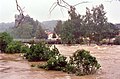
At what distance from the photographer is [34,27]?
95.3m

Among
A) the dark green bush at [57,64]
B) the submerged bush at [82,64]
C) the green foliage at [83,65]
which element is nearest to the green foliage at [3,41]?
the dark green bush at [57,64]

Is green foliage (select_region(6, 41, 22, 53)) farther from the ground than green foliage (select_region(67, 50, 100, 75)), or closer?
farther from the ground

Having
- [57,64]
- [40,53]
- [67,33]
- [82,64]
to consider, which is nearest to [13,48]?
[40,53]

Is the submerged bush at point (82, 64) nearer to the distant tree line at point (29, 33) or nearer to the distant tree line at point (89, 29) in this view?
the distant tree line at point (89, 29)

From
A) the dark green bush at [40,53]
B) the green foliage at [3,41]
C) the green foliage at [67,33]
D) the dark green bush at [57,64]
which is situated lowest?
the dark green bush at [57,64]

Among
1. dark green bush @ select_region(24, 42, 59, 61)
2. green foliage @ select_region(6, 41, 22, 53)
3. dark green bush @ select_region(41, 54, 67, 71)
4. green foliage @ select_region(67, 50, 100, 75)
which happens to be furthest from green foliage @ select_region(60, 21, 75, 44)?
green foliage @ select_region(67, 50, 100, 75)

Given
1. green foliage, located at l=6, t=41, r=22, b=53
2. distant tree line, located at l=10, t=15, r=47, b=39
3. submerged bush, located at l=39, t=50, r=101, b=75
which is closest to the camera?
submerged bush, located at l=39, t=50, r=101, b=75

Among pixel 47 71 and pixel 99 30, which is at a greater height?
pixel 99 30

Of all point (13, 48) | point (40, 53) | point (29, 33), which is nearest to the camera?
point (40, 53)

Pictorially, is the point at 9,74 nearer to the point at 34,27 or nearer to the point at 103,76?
the point at 103,76

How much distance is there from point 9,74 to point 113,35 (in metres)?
59.6

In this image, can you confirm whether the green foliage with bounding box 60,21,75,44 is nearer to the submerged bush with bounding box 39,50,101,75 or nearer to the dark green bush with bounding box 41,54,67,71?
the dark green bush with bounding box 41,54,67,71

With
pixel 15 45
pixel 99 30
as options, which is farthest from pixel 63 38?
pixel 15 45

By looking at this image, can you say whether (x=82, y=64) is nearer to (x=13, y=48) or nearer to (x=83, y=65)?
(x=83, y=65)
